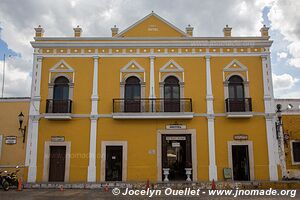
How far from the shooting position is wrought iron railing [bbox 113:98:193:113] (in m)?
16.1

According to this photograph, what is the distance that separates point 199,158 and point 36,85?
31.7 feet

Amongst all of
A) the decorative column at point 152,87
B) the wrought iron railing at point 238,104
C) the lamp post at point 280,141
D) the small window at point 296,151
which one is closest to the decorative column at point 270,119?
the lamp post at point 280,141

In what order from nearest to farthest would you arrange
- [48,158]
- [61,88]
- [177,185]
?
1. [177,185]
2. [48,158]
3. [61,88]

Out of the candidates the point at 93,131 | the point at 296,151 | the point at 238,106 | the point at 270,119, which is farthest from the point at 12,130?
the point at 296,151

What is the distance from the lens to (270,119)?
53.0ft

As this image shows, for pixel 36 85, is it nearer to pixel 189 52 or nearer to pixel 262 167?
pixel 189 52

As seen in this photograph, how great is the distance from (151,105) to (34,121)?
249 inches

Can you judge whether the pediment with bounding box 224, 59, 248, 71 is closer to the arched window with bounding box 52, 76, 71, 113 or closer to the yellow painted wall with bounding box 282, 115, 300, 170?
the yellow painted wall with bounding box 282, 115, 300, 170

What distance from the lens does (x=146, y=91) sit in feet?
54.2

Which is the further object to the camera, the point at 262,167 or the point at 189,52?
the point at 189,52

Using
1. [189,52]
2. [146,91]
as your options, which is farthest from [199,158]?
[189,52]

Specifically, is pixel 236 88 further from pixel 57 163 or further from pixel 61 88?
pixel 57 163

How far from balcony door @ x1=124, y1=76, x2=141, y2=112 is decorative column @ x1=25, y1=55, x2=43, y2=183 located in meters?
4.79

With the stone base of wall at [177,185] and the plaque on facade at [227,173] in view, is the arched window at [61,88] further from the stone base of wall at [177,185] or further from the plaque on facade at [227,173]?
the plaque on facade at [227,173]
